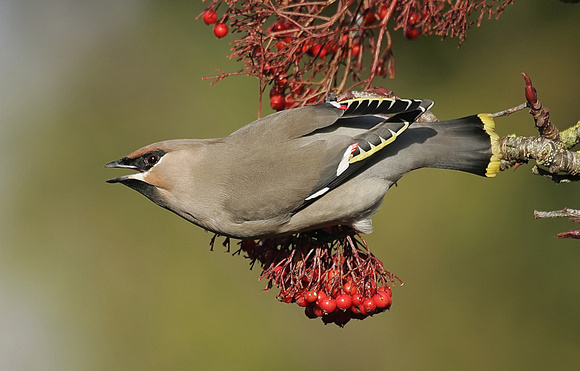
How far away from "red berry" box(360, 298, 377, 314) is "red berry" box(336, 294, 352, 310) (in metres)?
0.05

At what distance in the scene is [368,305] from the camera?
2.86 metres

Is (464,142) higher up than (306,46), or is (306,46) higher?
(306,46)

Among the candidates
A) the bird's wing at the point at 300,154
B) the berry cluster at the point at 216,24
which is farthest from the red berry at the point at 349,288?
the berry cluster at the point at 216,24

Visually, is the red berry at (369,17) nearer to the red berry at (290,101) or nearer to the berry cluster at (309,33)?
the berry cluster at (309,33)

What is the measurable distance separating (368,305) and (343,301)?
0.10 m

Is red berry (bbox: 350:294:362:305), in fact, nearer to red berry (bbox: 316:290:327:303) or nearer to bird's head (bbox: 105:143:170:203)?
red berry (bbox: 316:290:327:303)

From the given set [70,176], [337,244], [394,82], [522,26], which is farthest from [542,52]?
[70,176]

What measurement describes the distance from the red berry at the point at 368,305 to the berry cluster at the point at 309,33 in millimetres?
817

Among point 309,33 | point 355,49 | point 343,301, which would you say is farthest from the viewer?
point 355,49

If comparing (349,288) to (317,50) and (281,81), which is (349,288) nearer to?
(281,81)

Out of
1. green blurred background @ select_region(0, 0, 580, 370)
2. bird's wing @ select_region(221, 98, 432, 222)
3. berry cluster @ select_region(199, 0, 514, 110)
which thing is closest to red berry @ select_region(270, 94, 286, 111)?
berry cluster @ select_region(199, 0, 514, 110)

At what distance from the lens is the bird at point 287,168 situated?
2.84 m

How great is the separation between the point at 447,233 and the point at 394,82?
116 centimetres

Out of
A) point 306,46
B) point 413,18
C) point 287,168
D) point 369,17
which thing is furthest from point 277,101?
point 413,18
